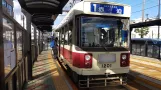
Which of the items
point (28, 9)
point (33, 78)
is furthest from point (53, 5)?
point (33, 78)

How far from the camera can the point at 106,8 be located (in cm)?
709

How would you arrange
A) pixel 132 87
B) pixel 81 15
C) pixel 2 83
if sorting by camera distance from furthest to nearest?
pixel 132 87 → pixel 81 15 → pixel 2 83

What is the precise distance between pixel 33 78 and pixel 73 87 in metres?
2.23

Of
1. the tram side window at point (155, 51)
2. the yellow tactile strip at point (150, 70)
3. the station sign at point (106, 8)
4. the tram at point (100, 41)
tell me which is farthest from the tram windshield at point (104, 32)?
the tram side window at point (155, 51)

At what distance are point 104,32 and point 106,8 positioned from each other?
2.64 feet

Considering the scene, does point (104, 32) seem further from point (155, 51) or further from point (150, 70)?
point (155, 51)

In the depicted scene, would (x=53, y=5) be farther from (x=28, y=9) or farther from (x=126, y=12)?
(x=126, y=12)

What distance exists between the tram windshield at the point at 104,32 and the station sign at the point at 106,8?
0.26 metres

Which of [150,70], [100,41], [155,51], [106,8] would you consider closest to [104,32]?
[100,41]

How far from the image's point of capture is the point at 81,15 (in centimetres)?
684

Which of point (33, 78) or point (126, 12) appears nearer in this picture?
point (126, 12)

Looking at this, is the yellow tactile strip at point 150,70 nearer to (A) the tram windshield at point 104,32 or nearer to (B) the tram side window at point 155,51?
(A) the tram windshield at point 104,32

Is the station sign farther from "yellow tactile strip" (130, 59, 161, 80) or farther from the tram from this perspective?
"yellow tactile strip" (130, 59, 161, 80)

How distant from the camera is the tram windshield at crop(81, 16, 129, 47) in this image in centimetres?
690
